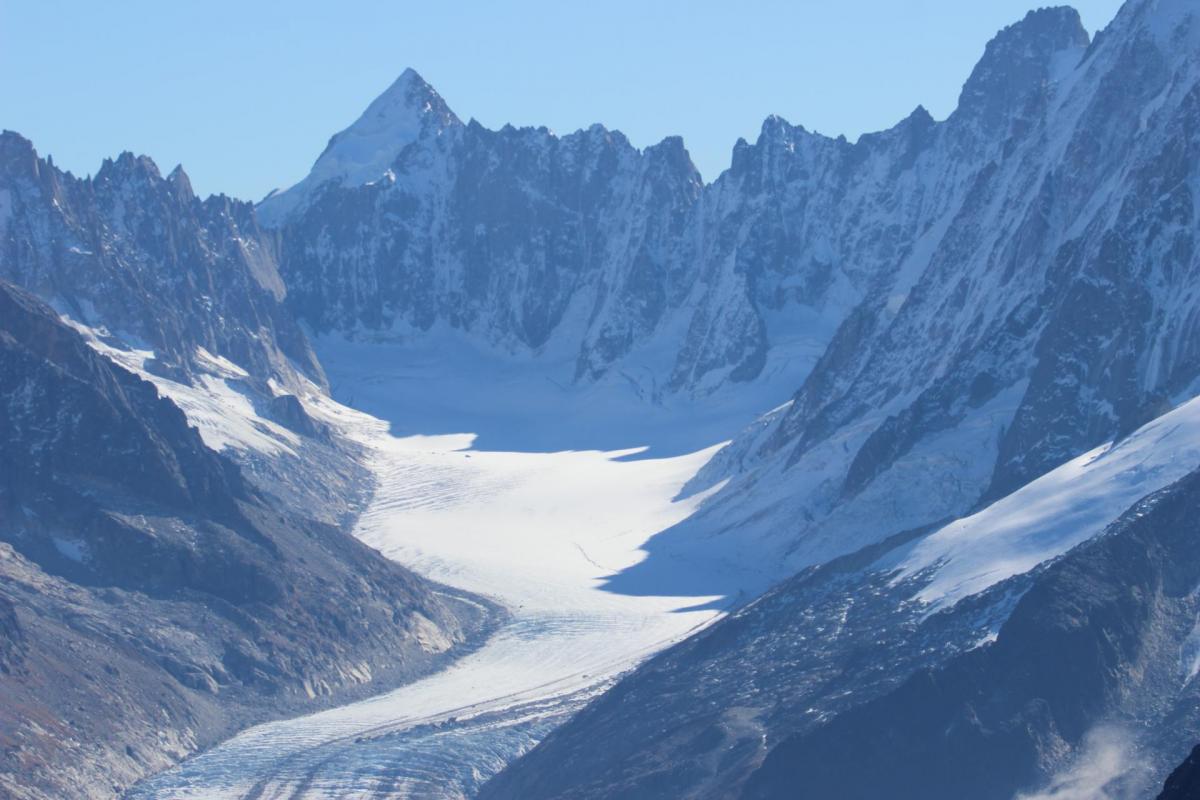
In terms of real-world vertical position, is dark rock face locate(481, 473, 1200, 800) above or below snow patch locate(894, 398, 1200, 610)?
below

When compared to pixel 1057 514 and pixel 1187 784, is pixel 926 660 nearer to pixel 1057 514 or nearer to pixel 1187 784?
pixel 1057 514

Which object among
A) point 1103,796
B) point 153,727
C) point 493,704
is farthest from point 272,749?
point 1103,796

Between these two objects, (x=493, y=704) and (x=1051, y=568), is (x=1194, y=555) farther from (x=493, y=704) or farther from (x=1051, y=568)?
(x=493, y=704)

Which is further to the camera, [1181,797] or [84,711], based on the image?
[84,711]

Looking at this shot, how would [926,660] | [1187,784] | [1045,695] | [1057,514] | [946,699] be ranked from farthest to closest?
[1057,514], [926,660], [946,699], [1045,695], [1187,784]

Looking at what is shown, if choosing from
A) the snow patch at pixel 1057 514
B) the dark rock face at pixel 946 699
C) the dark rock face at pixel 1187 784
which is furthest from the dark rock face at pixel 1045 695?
the dark rock face at pixel 1187 784

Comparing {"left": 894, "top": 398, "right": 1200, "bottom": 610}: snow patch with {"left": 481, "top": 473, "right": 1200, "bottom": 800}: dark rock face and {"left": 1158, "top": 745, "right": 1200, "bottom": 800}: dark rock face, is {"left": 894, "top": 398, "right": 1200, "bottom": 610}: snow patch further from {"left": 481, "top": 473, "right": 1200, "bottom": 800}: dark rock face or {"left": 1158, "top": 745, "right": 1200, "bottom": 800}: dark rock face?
{"left": 1158, "top": 745, "right": 1200, "bottom": 800}: dark rock face

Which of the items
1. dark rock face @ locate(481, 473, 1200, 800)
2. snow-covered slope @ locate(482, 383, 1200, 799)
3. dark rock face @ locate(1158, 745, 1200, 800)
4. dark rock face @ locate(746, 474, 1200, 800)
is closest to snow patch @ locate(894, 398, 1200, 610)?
snow-covered slope @ locate(482, 383, 1200, 799)

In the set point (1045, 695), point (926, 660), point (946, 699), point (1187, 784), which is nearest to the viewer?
point (1187, 784)

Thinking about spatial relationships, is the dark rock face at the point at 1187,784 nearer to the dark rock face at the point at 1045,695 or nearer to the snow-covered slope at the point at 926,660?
the snow-covered slope at the point at 926,660

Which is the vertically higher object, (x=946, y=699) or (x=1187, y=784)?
(x=946, y=699)

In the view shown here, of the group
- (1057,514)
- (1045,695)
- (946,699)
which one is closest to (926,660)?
(946,699)
